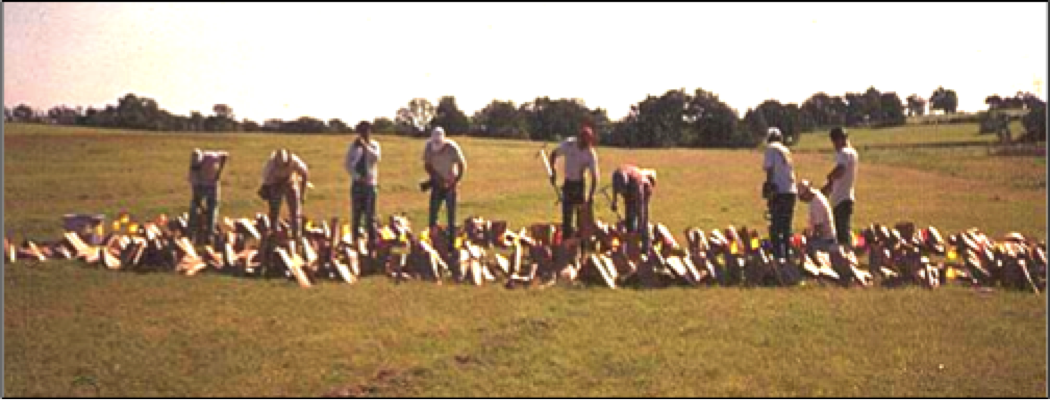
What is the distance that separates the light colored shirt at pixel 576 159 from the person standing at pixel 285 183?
4409 mm

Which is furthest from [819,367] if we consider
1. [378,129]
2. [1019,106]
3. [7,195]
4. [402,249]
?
[378,129]

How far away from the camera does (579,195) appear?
14406 mm

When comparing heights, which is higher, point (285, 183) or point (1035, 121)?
point (1035, 121)

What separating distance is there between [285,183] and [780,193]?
8.16m

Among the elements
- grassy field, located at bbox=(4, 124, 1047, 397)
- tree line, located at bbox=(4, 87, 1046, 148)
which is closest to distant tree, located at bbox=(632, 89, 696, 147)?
tree line, located at bbox=(4, 87, 1046, 148)

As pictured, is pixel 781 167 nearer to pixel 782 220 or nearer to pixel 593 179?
pixel 782 220

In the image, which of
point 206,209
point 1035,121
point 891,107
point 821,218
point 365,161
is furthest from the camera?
point 891,107

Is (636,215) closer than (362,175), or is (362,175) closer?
(362,175)

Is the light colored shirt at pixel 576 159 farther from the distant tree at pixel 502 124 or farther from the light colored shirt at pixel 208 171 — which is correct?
the distant tree at pixel 502 124

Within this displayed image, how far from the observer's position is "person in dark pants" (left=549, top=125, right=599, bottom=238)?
14172mm

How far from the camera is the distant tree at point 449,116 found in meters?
50.5

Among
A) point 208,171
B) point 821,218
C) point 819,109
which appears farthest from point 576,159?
point 819,109

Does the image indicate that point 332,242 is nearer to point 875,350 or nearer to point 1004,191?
point 875,350

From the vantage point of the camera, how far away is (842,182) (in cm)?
1397
